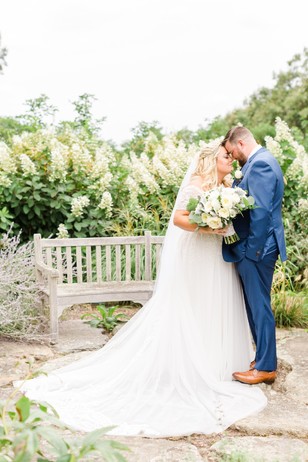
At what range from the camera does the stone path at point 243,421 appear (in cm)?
379

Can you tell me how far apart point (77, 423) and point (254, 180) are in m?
2.19

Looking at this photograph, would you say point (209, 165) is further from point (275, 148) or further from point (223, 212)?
point (275, 148)

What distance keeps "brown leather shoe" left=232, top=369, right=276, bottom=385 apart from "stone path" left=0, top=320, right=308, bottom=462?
0.07 meters

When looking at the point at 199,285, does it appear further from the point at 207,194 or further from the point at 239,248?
the point at 207,194

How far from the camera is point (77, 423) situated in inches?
167

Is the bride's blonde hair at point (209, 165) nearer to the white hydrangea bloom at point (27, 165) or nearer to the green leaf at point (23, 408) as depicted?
the green leaf at point (23, 408)

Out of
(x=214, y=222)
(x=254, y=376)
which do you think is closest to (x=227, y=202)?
(x=214, y=222)

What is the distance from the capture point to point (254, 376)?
16.6 feet

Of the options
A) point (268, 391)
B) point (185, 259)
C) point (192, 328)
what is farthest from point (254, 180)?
point (268, 391)

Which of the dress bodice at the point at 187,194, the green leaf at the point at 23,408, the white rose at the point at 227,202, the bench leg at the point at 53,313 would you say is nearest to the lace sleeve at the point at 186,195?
the dress bodice at the point at 187,194

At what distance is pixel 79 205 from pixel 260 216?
3798 mm

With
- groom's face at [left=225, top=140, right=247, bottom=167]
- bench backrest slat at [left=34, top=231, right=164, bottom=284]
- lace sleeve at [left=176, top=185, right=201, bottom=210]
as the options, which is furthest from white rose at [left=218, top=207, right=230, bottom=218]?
bench backrest slat at [left=34, top=231, right=164, bottom=284]

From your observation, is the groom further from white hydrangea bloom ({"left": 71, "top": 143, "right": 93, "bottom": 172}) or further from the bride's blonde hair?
white hydrangea bloom ({"left": 71, "top": 143, "right": 93, "bottom": 172})

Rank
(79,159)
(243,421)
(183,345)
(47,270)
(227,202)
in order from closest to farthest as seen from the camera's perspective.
Answer: (243,421), (227,202), (183,345), (47,270), (79,159)
